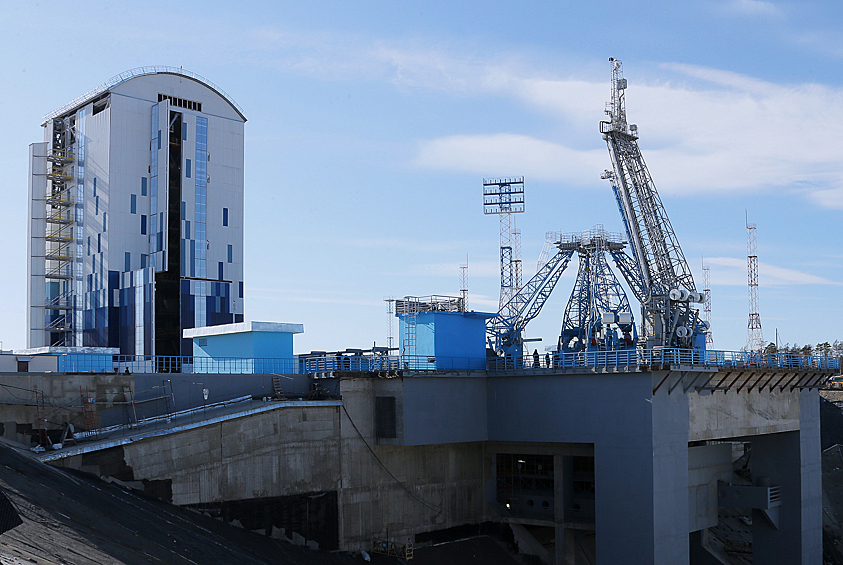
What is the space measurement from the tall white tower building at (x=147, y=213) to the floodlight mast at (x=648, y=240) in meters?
37.4

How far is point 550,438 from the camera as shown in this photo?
43.5m

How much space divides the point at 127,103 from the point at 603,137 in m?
42.4

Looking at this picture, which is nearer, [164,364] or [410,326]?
[164,364]

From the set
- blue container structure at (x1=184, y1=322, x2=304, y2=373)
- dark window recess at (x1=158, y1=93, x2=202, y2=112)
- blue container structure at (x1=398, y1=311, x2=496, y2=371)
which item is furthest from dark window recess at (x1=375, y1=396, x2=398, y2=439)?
dark window recess at (x1=158, y1=93, x2=202, y2=112)

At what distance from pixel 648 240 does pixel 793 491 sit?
18860 mm

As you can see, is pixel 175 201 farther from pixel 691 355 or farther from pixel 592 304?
pixel 691 355

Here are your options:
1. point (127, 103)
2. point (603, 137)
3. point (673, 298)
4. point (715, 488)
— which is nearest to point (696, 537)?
point (715, 488)

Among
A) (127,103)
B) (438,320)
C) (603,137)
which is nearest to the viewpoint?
(438,320)

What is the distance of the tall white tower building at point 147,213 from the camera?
73.6m

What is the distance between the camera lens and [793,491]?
174ft

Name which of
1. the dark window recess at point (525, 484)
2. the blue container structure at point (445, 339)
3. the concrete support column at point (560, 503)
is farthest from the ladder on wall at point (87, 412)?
the concrete support column at point (560, 503)

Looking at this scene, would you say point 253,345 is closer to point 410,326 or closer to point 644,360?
point 410,326

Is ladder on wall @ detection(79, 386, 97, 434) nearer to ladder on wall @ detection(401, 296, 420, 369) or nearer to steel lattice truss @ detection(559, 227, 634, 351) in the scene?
ladder on wall @ detection(401, 296, 420, 369)

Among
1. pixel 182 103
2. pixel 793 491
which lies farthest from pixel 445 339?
pixel 182 103
